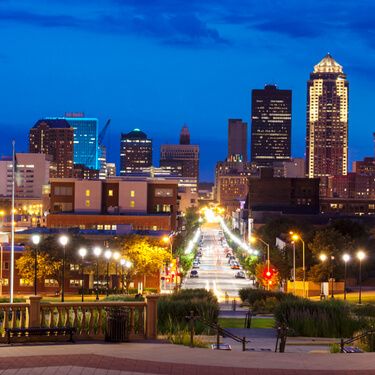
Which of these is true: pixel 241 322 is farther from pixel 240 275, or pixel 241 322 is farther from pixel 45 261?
pixel 240 275

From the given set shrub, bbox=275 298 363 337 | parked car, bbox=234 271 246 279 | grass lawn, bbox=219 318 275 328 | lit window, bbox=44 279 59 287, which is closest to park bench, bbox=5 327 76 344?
shrub, bbox=275 298 363 337

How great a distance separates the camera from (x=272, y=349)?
3169cm

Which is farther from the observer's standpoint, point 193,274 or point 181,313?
point 193,274

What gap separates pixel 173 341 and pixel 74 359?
17.2 feet

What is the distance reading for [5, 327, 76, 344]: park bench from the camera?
89.5 feet

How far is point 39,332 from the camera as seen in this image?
27.6 meters

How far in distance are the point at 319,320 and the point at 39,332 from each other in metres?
12.0

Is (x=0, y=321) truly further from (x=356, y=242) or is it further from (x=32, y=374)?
(x=356, y=242)

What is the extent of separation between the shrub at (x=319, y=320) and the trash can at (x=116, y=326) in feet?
27.4

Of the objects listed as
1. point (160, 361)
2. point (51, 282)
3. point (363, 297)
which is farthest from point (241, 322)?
point (51, 282)

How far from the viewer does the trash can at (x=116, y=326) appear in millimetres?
28047

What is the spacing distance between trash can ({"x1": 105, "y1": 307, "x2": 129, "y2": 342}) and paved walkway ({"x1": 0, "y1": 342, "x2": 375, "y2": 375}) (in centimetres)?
56

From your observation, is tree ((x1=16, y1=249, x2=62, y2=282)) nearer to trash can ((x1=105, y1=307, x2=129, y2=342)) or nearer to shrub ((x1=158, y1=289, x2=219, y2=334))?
shrub ((x1=158, y1=289, x2=219, y2=334))

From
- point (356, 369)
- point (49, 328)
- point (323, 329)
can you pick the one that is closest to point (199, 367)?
point (356, 369)
